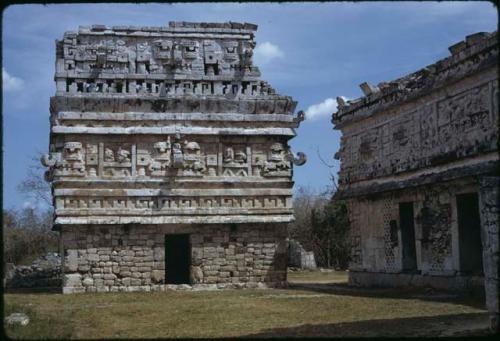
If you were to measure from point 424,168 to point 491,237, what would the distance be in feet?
25.4

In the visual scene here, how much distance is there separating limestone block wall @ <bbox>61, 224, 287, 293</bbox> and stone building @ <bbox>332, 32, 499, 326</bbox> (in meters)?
2.58

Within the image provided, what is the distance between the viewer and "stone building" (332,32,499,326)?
1352 cm

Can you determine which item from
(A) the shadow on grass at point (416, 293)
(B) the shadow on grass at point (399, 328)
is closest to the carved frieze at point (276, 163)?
(A) the shadow on grass at point (416, 293)

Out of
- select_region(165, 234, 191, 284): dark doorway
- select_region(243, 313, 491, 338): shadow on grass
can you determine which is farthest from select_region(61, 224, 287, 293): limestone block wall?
select_region(243, 313, 491, 338): shadow on grass

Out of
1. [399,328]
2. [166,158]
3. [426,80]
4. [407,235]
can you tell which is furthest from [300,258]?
[399,328]

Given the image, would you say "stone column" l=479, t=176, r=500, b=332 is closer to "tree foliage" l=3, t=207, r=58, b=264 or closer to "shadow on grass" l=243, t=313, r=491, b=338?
"shadow on grass" l=243, t=313, r=491, b=338

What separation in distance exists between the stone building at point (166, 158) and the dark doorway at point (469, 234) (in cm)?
516

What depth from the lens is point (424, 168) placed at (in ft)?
50.9

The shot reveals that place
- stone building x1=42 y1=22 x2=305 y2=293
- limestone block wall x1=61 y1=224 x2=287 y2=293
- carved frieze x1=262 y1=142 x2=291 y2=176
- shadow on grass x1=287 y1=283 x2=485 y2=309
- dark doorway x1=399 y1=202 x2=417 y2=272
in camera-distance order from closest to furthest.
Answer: shadow on grass x1=287 y1=283 x2=485 y2=309, dark doorway x1=399 y1=202 x2=417 y2=272, limestone block wall x1=61 y1=224 x2=287 y2=293, stone building x1=42 y1=22 x2=305 y2=293, carved frieze x1=262 y1=142 x2=291 y2=176

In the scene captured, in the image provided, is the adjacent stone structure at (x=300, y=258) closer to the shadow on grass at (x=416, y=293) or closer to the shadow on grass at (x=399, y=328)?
the shadow on grass at (x=416, y=293)

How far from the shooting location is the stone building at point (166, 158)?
17.3 meters

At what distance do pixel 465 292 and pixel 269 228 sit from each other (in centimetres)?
596

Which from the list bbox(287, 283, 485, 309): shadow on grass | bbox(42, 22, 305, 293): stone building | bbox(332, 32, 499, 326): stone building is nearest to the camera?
bbox(287, 283, 485, 309): shadow on grass

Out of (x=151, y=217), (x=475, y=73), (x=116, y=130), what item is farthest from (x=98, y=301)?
(x=475, y=73)
